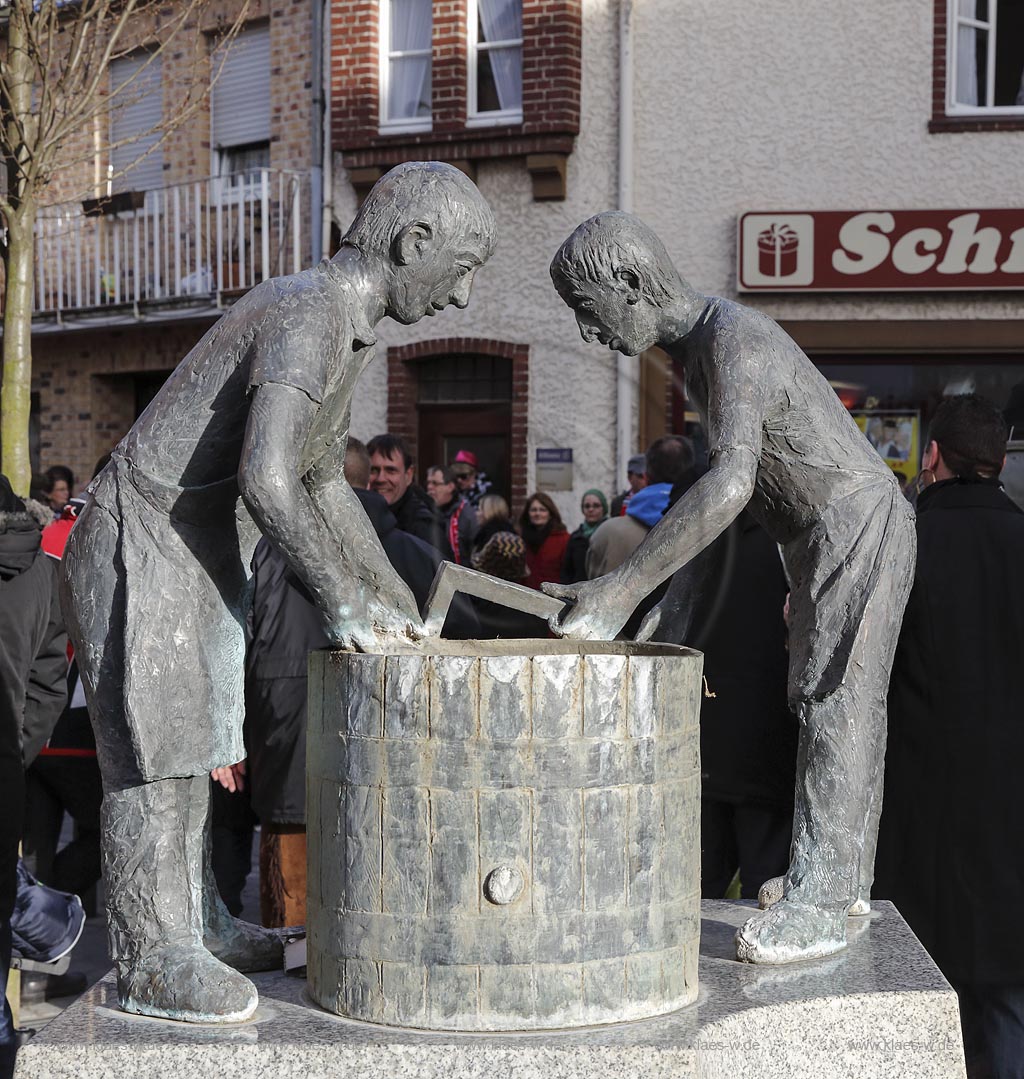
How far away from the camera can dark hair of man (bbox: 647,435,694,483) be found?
6055 mm

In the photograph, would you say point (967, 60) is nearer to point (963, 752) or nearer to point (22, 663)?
point (963, 752)

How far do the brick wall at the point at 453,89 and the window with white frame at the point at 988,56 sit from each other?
308cm

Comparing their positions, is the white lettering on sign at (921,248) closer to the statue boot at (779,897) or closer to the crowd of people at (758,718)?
the crowd of people at (758,718)

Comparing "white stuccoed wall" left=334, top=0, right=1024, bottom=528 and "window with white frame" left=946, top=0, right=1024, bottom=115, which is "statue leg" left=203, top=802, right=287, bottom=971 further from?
"window with white frame" left=946, top=0, right=1024, bottom=115

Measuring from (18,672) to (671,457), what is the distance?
8.77 ft

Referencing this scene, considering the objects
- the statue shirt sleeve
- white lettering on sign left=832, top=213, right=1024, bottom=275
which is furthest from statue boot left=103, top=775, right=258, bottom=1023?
white lettering on sign left=832, top=213, right=1024, bottom=275

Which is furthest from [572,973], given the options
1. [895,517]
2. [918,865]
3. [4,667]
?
[4,667]

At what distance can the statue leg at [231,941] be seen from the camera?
3.32 m

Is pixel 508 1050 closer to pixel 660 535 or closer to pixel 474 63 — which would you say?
pixel 660 535

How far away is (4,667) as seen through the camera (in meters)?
4.66

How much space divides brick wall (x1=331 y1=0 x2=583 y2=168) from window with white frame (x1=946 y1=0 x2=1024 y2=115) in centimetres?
308

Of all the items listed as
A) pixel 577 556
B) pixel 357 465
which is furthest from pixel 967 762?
pixel 577 556

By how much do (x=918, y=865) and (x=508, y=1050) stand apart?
6.02 feet

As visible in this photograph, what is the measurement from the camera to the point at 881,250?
12.0 metres
